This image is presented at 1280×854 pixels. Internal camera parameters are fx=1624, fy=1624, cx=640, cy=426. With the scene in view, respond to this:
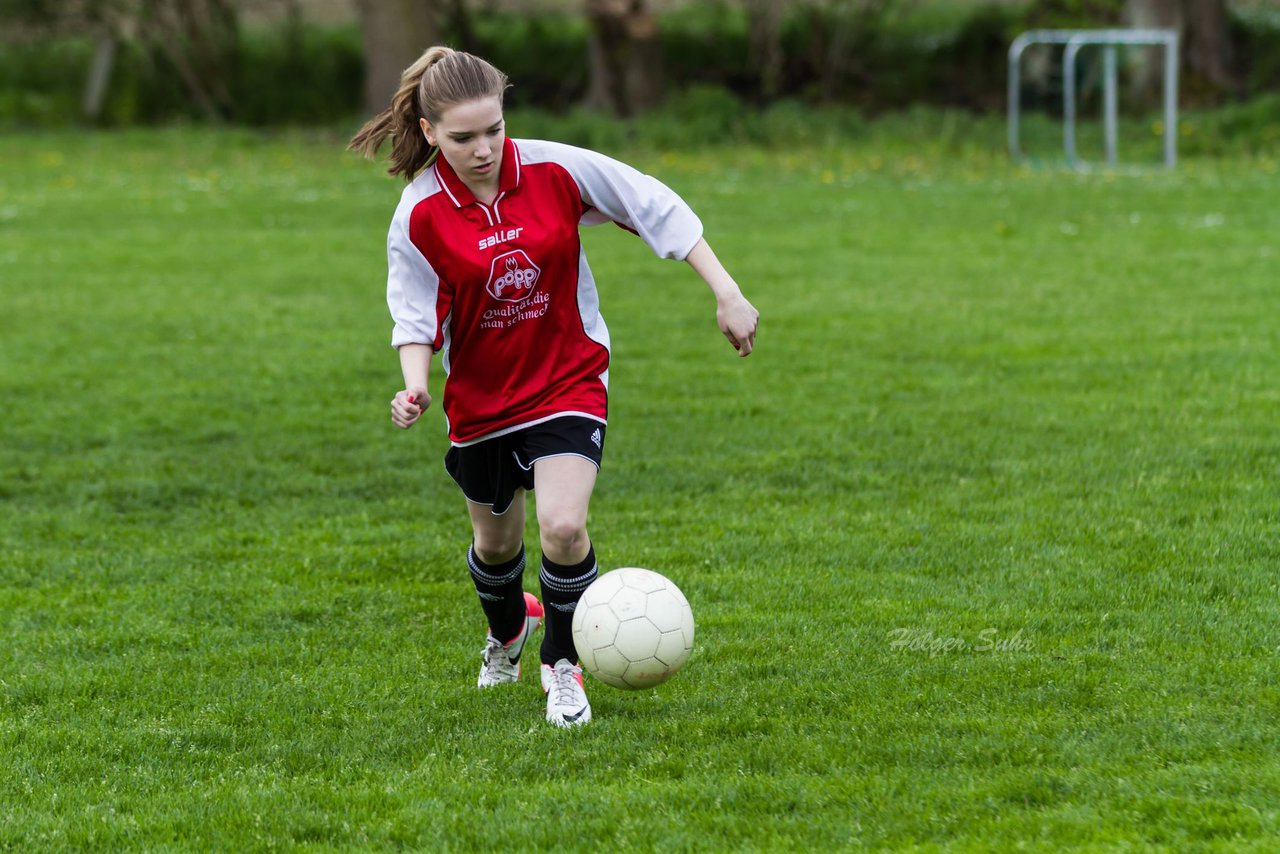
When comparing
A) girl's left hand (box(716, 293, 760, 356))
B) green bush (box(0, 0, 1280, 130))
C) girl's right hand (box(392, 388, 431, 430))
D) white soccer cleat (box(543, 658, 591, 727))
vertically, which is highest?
girl's left hand (box(716, 293, 760, 356))

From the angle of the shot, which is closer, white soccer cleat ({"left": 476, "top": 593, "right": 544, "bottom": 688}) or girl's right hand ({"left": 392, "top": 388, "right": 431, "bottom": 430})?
girl's right hand ({"left": 392, "top": 388, "right": 431, "bottom": 430})

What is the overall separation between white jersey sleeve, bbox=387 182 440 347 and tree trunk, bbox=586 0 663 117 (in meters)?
21.2

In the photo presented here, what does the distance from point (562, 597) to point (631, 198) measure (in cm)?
114

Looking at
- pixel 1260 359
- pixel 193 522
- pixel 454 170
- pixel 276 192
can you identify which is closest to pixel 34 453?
pixel 193 522

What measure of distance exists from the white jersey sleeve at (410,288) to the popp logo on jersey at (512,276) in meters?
0.16

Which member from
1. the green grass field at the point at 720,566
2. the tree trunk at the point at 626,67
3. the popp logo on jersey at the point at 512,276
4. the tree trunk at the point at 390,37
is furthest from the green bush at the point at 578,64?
the popp logo on jersey at the point at 512,276

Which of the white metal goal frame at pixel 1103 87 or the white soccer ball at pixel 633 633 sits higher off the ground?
the white soccer ball at pixel 633 633

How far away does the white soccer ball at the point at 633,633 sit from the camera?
4.26 metres

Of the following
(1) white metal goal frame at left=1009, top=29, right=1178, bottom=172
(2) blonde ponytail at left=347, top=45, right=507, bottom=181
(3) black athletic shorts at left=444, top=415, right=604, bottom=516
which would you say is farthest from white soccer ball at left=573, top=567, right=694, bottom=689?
(1) white metal goal frame at left=1009, top=29, right=1178, bottom=172

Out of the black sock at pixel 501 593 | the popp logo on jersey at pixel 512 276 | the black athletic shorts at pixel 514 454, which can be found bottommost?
the black sock at pixel 501 593

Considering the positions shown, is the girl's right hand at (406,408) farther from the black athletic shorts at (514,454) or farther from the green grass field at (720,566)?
the green grass field at (720,566)

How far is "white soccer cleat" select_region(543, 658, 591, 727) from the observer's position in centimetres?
437

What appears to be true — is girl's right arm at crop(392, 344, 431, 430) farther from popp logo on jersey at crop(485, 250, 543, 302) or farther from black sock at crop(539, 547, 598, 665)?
black sock at crop(539, 547, 598, 665)

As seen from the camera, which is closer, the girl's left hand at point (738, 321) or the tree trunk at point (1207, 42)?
the girl's left hand at point (738, 321)
